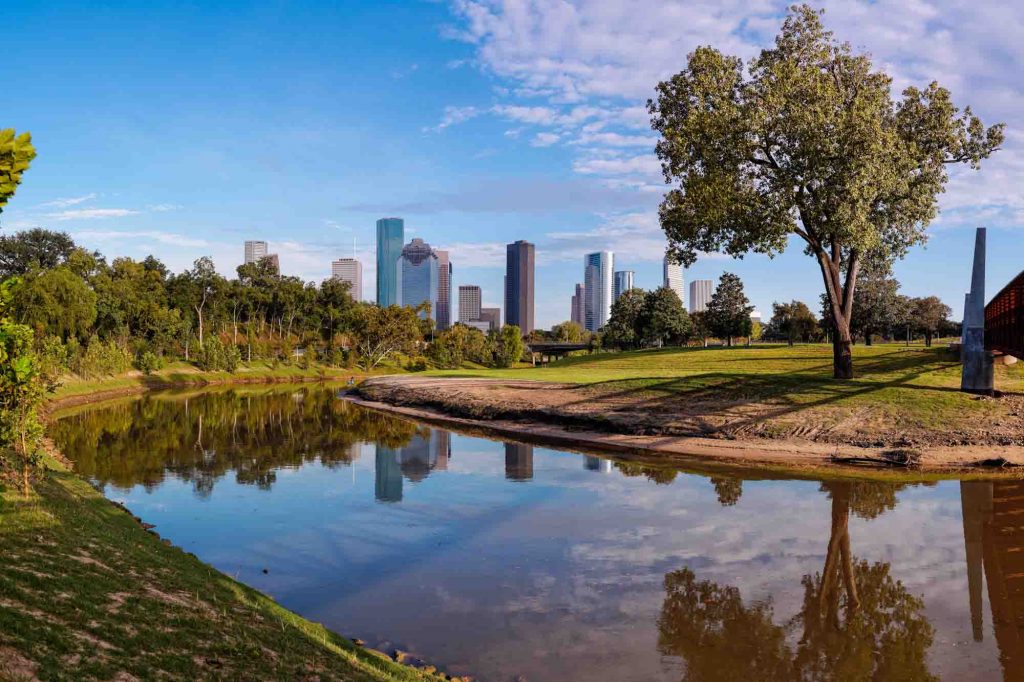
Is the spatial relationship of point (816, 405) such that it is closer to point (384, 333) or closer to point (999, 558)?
point (999, 558)

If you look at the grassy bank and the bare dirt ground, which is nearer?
the bare dirt ground

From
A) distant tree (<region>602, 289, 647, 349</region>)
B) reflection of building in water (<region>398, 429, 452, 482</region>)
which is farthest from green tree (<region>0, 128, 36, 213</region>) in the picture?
distant tree (<region>602, 289, 647, 349</region>)

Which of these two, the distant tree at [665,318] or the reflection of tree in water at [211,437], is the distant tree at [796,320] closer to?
the distant tree at [665,318]

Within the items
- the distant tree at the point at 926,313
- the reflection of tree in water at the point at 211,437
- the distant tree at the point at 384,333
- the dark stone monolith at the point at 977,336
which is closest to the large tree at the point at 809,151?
the dark stone monolith at the point at 977,336

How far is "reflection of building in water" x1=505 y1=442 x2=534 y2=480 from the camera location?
31016 mm

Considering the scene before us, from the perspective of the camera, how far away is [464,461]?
1377 inches

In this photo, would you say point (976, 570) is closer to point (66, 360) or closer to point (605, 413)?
point (605, 413)

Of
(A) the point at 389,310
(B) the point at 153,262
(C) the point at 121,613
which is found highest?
(B) the point at 153,262

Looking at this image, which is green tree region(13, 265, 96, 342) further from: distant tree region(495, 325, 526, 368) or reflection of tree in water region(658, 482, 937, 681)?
reflection of tree in water region(658, 482, 937, 681)

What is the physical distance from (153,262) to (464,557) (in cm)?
13627

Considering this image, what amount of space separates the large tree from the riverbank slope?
632 centimetres

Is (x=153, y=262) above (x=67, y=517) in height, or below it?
above

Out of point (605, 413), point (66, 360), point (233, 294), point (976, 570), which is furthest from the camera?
point (233, 294)

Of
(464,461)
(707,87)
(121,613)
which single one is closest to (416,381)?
(464,461)
